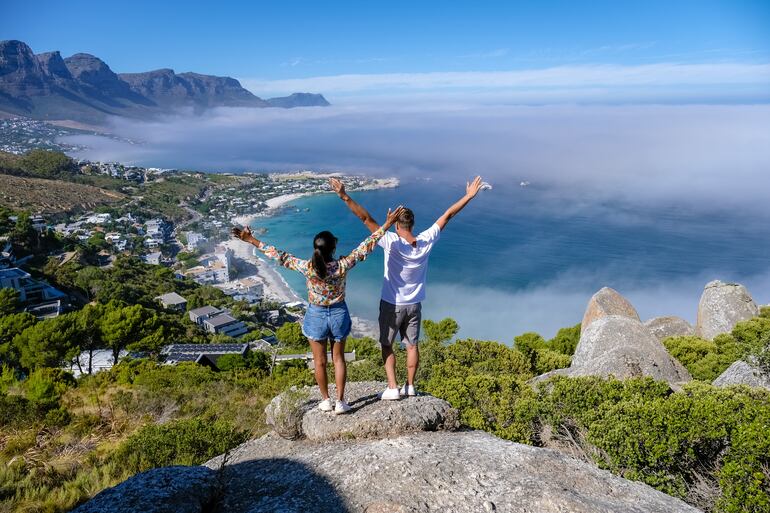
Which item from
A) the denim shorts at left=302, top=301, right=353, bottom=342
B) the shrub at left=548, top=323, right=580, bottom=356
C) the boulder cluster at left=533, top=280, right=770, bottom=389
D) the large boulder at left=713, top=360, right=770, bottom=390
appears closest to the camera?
the denim shorts at left=302, top=301, right=353, bottom=342

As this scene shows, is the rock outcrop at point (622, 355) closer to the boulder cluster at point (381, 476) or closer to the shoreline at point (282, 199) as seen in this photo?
the boulder cluster at point (381, 476)

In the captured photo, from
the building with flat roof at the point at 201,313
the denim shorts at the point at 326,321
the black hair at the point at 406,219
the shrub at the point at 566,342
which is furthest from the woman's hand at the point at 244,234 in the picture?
the building with flat roof at the point at 201,313

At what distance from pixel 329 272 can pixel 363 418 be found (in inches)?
64.0

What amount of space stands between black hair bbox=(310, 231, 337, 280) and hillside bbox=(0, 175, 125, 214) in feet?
210

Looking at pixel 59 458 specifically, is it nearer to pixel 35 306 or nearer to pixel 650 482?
pixel 650 482

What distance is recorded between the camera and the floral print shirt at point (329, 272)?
14.8 ft

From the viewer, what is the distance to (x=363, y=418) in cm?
500

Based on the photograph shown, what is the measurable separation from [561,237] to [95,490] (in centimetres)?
7318

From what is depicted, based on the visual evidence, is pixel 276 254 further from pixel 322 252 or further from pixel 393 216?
pixel 393 216

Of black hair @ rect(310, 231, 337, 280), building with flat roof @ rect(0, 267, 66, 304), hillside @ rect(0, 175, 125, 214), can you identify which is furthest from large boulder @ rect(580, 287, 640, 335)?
hillside @ rect(0, 175, 125, 214)

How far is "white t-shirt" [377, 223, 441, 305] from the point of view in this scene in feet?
15.8

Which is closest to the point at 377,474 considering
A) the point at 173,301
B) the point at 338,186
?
the point at 338,186

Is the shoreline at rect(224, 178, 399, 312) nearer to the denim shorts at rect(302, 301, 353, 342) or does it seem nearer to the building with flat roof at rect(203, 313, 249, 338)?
the building with flat roof at rect(203, 313, 249, 338)

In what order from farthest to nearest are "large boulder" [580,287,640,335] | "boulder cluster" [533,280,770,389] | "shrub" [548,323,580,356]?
1. "shrub" [548,323,580,356]
2. "large boulder" [580,287,640,335]
3. "boulder cluster" [533,280,770,389]
